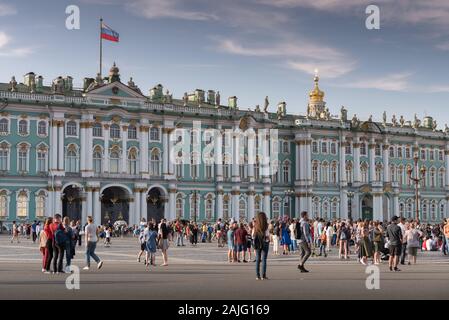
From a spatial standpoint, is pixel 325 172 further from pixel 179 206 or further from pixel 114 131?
pixel 114 131

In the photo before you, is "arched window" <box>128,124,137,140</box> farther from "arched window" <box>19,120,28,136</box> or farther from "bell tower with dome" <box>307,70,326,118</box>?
"bell tower with dome" <box>307,70,326,118</box>

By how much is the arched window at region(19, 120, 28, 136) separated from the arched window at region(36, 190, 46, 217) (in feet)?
17.4

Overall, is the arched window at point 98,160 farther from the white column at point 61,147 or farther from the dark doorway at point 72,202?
the white column at point 61,147

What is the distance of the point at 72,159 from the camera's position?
68.0 meters

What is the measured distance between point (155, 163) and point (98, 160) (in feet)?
19.6

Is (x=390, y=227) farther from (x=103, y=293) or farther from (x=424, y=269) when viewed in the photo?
(x=103, y=293)

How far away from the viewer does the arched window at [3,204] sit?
64.7 metres

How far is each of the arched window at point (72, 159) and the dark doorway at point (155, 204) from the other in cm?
836

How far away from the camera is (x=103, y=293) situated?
56.4ft

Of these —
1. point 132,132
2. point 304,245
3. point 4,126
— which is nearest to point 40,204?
point 4,126

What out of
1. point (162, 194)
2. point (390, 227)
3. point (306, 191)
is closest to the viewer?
point (390, 227)

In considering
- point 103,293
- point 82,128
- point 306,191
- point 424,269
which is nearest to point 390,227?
point 424,269

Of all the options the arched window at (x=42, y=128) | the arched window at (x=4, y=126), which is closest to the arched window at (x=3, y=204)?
the arched window at (x=4, y=126)
